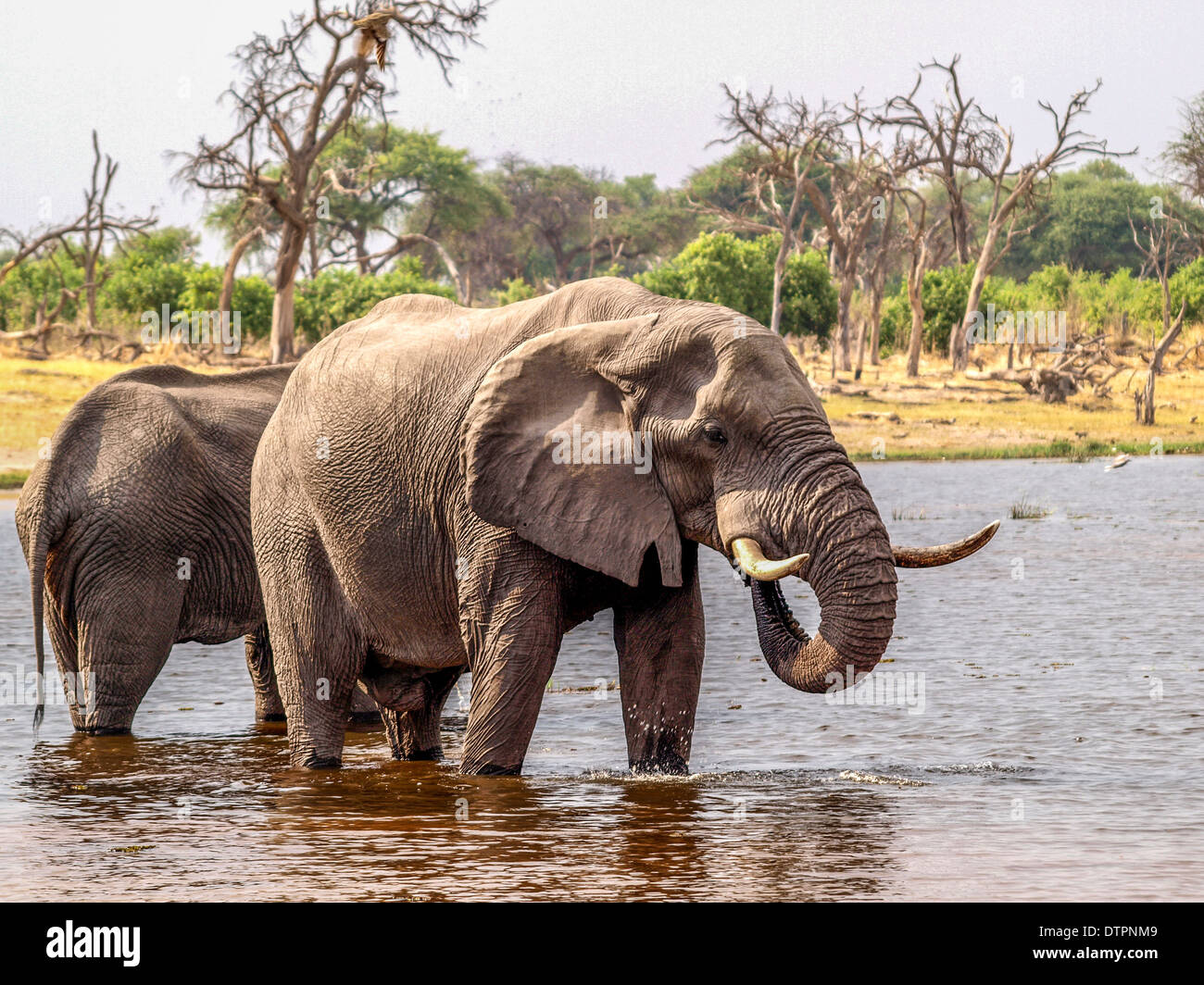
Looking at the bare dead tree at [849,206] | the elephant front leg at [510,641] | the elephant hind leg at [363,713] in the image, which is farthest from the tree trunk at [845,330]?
the elephant front leg at [510,641]

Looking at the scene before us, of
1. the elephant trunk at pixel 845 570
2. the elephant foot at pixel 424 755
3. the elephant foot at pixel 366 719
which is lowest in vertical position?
the elephant foot at pixel 366 719

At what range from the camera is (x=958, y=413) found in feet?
118

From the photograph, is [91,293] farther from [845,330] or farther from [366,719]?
[366,719]

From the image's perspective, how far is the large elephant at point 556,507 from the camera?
6.73 metres

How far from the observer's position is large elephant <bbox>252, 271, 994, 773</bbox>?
265 inches

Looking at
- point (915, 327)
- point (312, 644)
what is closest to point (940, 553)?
point (312, 644)

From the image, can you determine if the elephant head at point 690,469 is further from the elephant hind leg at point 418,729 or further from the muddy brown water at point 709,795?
the elephant hind leg at point 418,729

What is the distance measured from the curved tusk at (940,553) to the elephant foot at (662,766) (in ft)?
4.81

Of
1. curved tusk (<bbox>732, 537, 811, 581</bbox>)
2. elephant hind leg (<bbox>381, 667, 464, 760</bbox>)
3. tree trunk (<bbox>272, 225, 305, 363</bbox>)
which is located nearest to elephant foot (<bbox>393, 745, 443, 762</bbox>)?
elephant hind leg (<bbox>381, 667, 464, 760</bbox>)

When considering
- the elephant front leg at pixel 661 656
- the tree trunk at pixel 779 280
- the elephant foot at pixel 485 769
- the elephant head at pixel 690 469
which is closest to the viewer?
the elephant head at pixel 690 469

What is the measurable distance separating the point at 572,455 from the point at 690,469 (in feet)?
1.62

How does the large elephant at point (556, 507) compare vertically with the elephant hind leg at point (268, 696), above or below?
→ above

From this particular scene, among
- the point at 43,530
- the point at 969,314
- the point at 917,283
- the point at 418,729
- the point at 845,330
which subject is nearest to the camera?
the point at 418,729

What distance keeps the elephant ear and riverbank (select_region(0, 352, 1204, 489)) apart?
74.5ft
